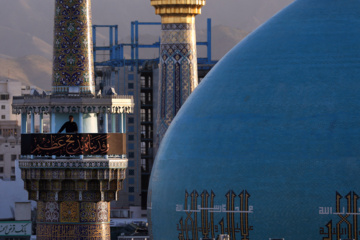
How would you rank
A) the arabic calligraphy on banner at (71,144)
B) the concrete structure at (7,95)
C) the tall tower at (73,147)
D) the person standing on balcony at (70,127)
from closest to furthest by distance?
the person standing on balcony at (70,127) → the arabic calligraphy on banner at (71,144) → the tall tower at (73,147) → the concrete structure at (7,95)

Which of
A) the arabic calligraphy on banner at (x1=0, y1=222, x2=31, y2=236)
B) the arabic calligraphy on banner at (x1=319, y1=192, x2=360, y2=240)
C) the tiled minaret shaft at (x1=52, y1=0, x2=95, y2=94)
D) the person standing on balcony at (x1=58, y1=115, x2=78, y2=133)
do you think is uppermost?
the tiled minaret shaft at (x1=52, y1=0, x2=95, y2=94)

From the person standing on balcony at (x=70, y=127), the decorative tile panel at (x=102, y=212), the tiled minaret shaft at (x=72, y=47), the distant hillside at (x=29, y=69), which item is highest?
the distant hillside at (x=29, y=69)

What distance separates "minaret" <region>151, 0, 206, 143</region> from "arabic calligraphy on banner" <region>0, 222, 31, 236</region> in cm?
1459

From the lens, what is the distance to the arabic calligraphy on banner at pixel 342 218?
26125 mm

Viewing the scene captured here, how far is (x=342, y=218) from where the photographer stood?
26234 millimetres

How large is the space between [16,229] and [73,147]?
24833 mm

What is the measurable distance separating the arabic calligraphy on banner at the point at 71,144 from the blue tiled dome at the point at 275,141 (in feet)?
38.1

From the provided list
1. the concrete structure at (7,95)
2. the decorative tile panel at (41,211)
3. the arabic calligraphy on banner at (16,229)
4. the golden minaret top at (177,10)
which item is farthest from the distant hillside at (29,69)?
the decorative tile panel at (41,211)

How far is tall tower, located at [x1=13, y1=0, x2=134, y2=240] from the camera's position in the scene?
41.5m

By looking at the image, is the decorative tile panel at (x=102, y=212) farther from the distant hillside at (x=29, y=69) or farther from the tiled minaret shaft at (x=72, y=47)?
the distant hillside at (x=29, y=69)

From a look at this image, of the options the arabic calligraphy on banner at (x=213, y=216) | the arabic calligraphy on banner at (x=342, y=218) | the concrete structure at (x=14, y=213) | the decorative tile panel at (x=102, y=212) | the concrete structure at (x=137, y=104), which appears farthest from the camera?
the concrete structure at (x=137, y=104)

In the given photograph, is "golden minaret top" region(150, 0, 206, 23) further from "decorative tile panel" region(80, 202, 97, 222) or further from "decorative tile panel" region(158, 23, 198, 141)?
"decorative tile panel" region(80, 202, 97, 222)

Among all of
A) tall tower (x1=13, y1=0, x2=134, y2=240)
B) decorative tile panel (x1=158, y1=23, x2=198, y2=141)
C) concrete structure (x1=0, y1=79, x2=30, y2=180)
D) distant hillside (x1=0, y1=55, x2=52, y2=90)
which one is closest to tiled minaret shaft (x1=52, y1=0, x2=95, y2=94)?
tall tower (x1=13, y1=0, x2=134, y2=240)

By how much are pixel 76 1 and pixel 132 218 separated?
3569 centimetres
